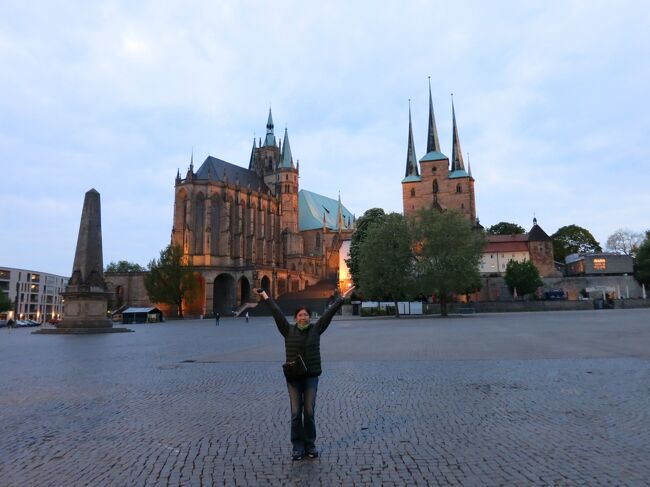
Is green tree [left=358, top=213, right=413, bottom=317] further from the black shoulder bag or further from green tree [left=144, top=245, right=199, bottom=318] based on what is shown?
the black shoulder bag

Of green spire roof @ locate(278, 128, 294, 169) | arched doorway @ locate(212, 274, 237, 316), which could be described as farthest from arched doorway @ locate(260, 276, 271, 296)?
green spire roof @ locate(278, 128, 294, 169)

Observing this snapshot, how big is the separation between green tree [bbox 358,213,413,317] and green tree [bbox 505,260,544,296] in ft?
108

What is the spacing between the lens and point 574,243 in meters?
96.8

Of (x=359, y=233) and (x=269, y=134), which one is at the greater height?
(x=269, y=134)

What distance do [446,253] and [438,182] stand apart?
42.9 m

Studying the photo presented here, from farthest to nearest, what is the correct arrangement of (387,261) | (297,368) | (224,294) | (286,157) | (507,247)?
(286,157) → (507,247) → (224,294) → (387,261) → (297,368)

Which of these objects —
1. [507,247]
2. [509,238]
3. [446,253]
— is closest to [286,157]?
[509,238]

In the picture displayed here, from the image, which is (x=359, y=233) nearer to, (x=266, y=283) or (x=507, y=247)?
(x=266, y=283)

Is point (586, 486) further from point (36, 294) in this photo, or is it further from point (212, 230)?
point (36, 294)

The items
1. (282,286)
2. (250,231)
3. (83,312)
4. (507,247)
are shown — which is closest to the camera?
(83,312)

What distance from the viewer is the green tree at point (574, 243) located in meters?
95.2

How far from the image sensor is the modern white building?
110 meters

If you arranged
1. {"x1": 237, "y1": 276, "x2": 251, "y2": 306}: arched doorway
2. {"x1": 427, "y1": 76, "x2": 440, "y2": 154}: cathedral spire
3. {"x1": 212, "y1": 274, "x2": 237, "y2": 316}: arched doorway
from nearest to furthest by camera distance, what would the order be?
{"x1": 237, "y1": 276, "x2": 251, "y2": 306}: arched doorway < {"x1": 212, "y1": 274, "x2": 237, "y2": 316}: arched doorway < {"x1": 427, "y1": 76, "x2": 440, "y2": 154}: cathedral spire

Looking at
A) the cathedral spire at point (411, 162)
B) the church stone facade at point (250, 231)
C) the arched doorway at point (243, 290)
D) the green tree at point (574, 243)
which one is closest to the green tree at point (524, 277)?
the cathedral spire at point (411, 162)
